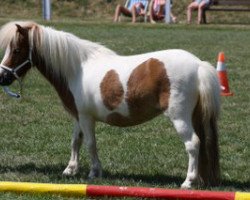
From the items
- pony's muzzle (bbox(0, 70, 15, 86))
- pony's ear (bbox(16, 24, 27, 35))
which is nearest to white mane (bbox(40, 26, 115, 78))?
pony's ear (bbox(16, 24, 27, 35))

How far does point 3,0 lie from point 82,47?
28266 mm

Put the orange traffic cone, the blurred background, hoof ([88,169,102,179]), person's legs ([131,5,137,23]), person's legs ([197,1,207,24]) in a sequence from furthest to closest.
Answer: the blurred background → person's legs ([131,5,137,23]) → person's legs ([197,1,207,24]) → the orange traffic cone → hoof ([88,169,102,179])

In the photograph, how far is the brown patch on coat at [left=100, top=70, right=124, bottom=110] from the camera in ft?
21.2

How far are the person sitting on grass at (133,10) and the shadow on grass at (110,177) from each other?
22751 mm

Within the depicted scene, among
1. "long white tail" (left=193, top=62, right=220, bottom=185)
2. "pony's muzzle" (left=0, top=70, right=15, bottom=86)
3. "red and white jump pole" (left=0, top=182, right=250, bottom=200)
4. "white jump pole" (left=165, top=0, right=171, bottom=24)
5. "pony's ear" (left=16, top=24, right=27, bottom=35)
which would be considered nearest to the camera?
"red and white jump pole" (left=0, top=182, right=250, bottom=200)

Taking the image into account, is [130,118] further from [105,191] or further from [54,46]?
[54,46]

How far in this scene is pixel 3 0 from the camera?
34281mm

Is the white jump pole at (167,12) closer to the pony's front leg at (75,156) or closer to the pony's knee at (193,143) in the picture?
the pony's front leg at (75,156)

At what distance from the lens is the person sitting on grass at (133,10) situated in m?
30.0

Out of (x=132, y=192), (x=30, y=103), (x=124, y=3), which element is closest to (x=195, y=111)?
(x=132, y=192)

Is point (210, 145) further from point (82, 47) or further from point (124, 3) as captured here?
point (124, 3)

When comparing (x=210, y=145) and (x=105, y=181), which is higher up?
(x=210, y=145)

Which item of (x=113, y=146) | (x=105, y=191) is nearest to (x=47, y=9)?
(x=113, y=146)

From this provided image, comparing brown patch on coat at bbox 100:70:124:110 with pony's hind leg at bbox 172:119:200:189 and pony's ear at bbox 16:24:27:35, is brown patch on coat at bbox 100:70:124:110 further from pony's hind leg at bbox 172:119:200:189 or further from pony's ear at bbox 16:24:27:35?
pony's ear at bbox 16:24:27:35
